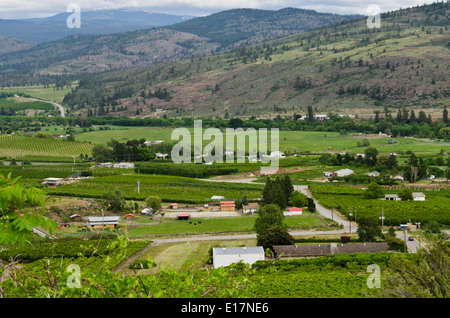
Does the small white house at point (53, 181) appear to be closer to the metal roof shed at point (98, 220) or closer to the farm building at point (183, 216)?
the metal roof shed at point (98, 220)

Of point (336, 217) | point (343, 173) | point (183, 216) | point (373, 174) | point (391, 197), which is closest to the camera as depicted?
point (336, 217)

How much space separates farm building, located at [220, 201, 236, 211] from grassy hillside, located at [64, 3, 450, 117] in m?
78.0

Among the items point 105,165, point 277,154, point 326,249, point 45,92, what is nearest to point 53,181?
point 105,165

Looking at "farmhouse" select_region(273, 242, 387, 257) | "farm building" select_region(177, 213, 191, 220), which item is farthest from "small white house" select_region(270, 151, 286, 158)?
"farmhouse" select_region(273, 242, 387, 257)

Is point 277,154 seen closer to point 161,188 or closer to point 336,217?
point 161,188

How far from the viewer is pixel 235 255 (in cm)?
2838

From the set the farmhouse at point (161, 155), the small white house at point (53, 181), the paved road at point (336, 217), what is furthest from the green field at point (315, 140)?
the small white house at point (53, 181)

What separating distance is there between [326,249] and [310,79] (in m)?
114

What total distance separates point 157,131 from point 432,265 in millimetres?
93555

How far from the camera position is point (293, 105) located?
131 meters

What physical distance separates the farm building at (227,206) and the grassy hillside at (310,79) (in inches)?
3069

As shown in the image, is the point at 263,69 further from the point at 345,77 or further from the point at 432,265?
the point at 432,265

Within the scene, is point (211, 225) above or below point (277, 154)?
below
